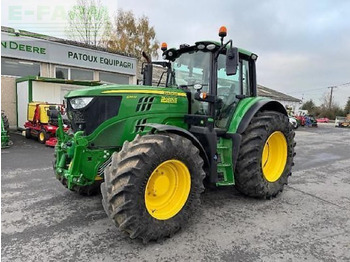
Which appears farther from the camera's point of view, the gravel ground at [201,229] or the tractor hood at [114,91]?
the tractor hood at [114,91]

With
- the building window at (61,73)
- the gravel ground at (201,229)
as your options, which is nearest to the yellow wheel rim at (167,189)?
the gravel ground at (201,229)

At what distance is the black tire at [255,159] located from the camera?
156 inches

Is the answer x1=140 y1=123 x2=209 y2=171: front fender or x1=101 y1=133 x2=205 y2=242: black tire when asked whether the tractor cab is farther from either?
x1=101 y1=133 x2=205 y2=242: black tire

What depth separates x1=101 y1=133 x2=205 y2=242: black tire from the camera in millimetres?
2648

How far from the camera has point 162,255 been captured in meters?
2.67

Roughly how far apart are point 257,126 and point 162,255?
238cm

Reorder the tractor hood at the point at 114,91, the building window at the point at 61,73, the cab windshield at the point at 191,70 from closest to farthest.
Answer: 1. the tractor hood at the point at 114,91
2. the cab windshield at the point at 191,70
3. the building window at the point at 61,73

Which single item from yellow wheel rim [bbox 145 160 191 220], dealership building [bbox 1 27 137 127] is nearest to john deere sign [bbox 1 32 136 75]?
dealership building [bbox 1 27 137 127]

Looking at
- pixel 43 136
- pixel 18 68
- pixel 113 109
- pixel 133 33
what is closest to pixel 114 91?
pixel 113 109

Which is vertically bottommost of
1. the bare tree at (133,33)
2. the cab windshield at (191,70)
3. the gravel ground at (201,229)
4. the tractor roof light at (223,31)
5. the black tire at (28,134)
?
the gravel ground at (201,229)

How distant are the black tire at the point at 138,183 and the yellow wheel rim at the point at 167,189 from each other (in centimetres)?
9

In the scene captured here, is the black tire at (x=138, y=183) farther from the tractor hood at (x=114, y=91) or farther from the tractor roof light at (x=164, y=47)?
the tractor roof light at (x=164, y=47)

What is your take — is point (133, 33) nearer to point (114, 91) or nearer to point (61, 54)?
point (61, 54)

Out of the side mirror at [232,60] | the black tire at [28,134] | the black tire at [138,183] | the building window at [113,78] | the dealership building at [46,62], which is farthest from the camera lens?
the building window at [113,78]
